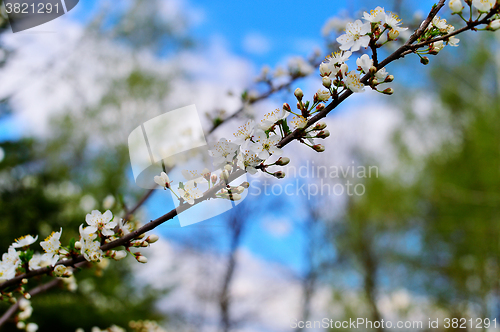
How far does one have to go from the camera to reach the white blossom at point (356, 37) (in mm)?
780

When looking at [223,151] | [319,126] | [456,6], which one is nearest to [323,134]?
[319,126]

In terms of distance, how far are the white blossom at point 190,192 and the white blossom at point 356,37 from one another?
0.52 metres

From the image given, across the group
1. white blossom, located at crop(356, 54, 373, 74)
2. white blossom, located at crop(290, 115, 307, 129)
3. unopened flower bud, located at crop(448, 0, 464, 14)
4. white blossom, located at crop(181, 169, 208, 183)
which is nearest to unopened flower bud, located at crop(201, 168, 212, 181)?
white blossom, located at crop(181, 169, 208, 183)

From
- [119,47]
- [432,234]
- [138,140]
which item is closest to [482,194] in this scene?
[432,234]

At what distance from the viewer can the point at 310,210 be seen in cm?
658

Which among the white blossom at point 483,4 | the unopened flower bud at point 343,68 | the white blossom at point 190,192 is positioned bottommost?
the white blossom at point 190,192

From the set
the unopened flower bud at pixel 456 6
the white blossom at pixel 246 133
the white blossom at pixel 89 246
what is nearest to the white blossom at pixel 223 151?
the white blossom at pixel 246 133

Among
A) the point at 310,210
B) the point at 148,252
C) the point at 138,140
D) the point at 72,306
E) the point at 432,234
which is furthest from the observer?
the point at 432,234

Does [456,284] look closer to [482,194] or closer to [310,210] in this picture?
[482,194]

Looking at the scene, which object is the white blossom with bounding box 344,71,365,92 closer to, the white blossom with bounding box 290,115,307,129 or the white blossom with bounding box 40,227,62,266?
the white blossom with bounding box 290,115,307,129

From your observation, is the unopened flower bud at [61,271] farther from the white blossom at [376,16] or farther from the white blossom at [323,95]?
the white blossom at [376,16]

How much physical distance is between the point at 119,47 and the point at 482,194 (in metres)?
10.2

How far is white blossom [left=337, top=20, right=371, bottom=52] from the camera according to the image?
30.7 inches

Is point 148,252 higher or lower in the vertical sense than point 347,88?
lower
